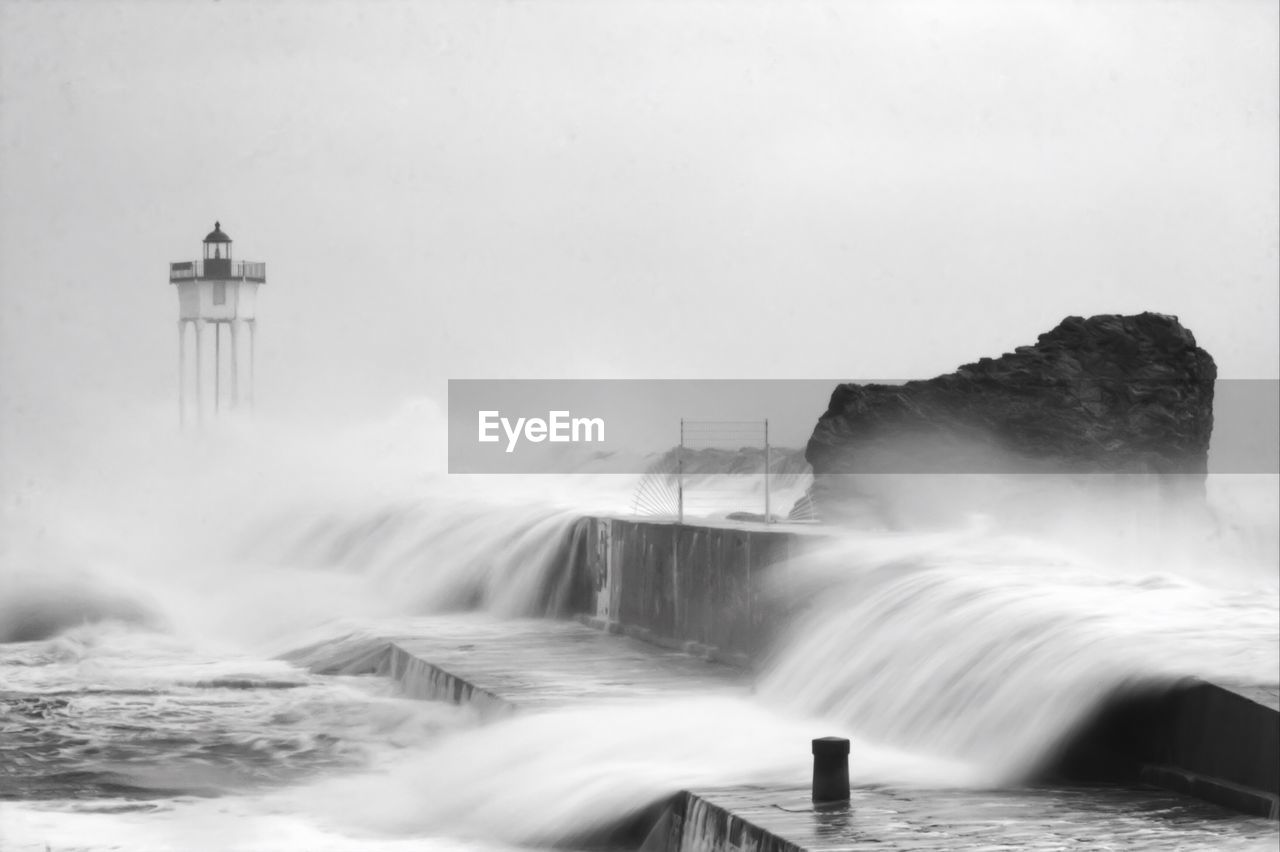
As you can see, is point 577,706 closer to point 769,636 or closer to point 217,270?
point 769,636

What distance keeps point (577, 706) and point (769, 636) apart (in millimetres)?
1277

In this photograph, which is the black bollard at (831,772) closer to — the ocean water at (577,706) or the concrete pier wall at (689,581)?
the ocean water at (577,706)

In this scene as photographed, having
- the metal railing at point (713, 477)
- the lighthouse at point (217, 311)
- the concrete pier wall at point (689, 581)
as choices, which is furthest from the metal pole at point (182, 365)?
the concrete pier wall at point (689, 581)

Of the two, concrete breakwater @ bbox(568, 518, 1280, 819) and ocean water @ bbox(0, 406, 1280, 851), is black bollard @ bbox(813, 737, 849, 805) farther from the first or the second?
concrete breakwater @ bbox(568, 518, 1280, 819)

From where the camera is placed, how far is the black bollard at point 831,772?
5762 mm

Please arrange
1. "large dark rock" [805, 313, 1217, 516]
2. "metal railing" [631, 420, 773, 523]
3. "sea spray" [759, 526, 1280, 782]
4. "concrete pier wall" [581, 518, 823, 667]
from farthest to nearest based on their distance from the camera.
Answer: "large dark rock" [805, 313, 1217, 516] → "metal railing" [631, 420, 773, 523] → "concrete pier wall" [581, 518, 823, 667] → "sea spray" [759, 526, 1280, 782]

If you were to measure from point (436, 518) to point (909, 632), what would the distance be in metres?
8.63

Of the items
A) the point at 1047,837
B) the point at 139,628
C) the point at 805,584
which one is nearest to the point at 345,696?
the point at 805,584

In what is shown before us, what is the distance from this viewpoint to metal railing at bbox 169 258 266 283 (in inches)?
993

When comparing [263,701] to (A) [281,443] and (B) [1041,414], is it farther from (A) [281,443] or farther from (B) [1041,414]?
(A) [281,443]

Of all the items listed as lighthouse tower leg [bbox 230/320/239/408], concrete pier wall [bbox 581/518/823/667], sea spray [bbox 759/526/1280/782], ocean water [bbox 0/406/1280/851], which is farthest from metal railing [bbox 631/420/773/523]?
lighthouse tower leg [bbox 230/320/239/408]

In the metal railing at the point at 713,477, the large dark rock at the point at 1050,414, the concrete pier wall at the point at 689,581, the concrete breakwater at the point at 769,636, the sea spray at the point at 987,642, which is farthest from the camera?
the large dark rock at the point at 1050,414

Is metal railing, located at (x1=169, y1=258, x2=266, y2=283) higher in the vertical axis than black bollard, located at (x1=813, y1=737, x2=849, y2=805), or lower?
higher

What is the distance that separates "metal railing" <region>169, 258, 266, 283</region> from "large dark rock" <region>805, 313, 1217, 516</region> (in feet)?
44.8
